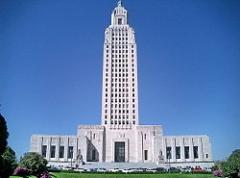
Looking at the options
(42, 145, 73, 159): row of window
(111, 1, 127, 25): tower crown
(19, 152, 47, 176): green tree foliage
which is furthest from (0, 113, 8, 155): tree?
(111, 1, 127, 25): tower crown

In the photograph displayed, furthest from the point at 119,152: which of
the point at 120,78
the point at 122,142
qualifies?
the point at 120,78

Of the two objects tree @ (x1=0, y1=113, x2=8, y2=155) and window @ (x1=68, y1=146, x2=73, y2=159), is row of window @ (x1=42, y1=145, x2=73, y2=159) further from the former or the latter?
tree @ (x1=0, y1=113, x2=8, y2=155)

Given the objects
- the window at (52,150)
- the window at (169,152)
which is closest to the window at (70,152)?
the window at (52,150)

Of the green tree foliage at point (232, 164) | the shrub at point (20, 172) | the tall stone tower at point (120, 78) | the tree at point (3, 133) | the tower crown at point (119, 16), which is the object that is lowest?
the shrub at point (20, 172)

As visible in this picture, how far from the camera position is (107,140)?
8638 cm

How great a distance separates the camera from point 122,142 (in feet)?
283

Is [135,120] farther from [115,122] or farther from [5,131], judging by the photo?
[5,131]

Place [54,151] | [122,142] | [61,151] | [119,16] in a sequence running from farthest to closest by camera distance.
A: [119,16] → [122,142] → [61,151] → [54,151]

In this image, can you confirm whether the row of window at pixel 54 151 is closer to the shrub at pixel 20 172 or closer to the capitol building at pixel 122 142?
the capitol building at pixel 122 142

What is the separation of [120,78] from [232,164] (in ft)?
Answer: 198

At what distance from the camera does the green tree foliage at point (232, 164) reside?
34188 mm

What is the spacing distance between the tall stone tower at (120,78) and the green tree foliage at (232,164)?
52412 millimetres

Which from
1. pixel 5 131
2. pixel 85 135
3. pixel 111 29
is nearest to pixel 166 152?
pixel 85 135

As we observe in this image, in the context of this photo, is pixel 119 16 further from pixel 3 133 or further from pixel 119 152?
pixel 3 133
